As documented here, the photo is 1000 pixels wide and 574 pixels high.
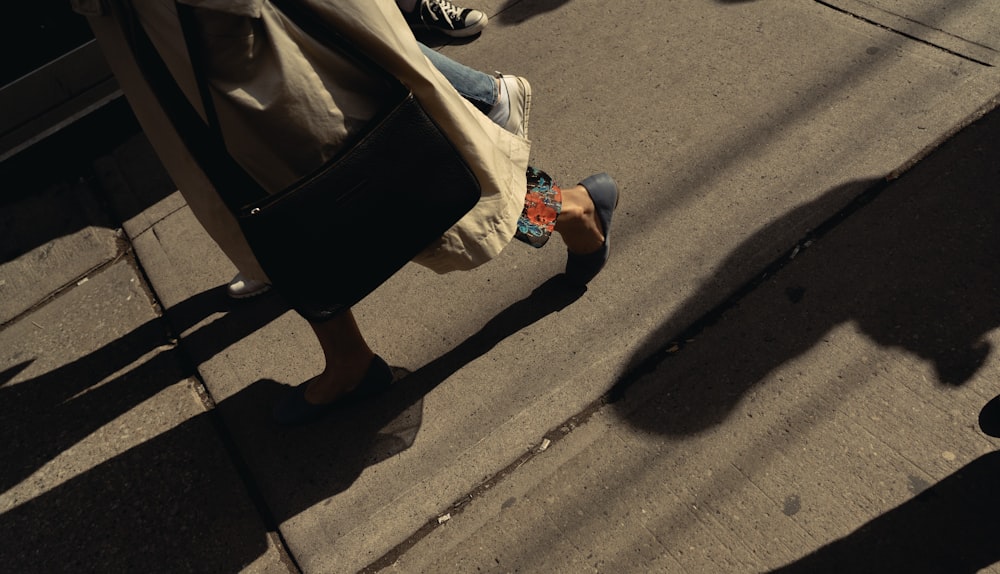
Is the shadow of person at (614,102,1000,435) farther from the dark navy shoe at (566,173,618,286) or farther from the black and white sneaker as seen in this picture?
the black and white sneaker

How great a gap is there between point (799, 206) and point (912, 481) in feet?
3.43

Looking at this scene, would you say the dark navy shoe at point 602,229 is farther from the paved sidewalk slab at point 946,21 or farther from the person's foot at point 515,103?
the paved sidewalk slab at point 946,21

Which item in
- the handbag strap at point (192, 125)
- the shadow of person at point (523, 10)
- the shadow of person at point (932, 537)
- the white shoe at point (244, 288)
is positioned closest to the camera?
the handbag strap at point (192, 125)

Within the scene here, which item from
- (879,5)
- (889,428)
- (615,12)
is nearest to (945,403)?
(889,428)

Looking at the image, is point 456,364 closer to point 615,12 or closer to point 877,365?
point 877,365

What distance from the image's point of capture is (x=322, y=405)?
2494 mm

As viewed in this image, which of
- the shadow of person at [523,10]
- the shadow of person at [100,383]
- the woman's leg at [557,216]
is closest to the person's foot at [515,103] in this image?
the woman's leg at [557,216]

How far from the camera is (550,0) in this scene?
13.1 ft

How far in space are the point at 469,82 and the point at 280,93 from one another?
840mm

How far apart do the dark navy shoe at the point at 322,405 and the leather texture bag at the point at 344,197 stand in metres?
0.63

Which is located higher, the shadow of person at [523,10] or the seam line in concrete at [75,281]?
the shadow of person at [523,10]

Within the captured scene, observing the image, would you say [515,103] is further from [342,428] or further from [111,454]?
[111,454]

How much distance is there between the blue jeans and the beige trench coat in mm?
328

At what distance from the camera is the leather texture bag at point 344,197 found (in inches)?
66.8
